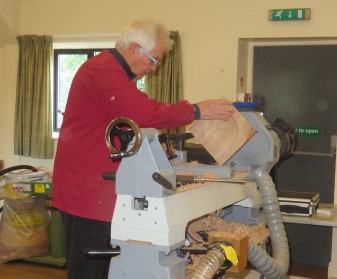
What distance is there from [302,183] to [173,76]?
1.55m

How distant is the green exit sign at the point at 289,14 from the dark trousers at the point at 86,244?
2975 mm

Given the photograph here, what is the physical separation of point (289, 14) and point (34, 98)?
2.66 meters

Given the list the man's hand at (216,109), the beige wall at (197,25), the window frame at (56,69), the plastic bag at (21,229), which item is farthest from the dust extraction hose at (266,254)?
the window frame at (56,69)

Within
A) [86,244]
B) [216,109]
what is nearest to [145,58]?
[216,109]

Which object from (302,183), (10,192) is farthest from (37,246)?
(302,183)

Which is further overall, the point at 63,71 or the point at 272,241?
the point at 63,71

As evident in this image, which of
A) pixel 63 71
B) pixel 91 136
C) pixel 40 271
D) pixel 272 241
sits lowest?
pixel 40 271

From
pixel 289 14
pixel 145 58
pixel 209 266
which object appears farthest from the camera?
pixel 289 14

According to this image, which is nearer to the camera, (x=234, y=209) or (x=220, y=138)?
(x=220, y=138)

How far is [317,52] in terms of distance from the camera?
4.55m

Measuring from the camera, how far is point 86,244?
1947 mm

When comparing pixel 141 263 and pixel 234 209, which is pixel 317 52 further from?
pixel 141 263

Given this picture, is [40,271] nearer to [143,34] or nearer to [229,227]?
[229,227]

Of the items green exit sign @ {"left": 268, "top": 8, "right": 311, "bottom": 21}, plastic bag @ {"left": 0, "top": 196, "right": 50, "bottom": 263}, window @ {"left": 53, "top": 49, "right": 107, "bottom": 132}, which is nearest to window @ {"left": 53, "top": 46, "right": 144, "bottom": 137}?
window @ {"left": 53, "top": 49, "right": 107, "bottom": 132}
